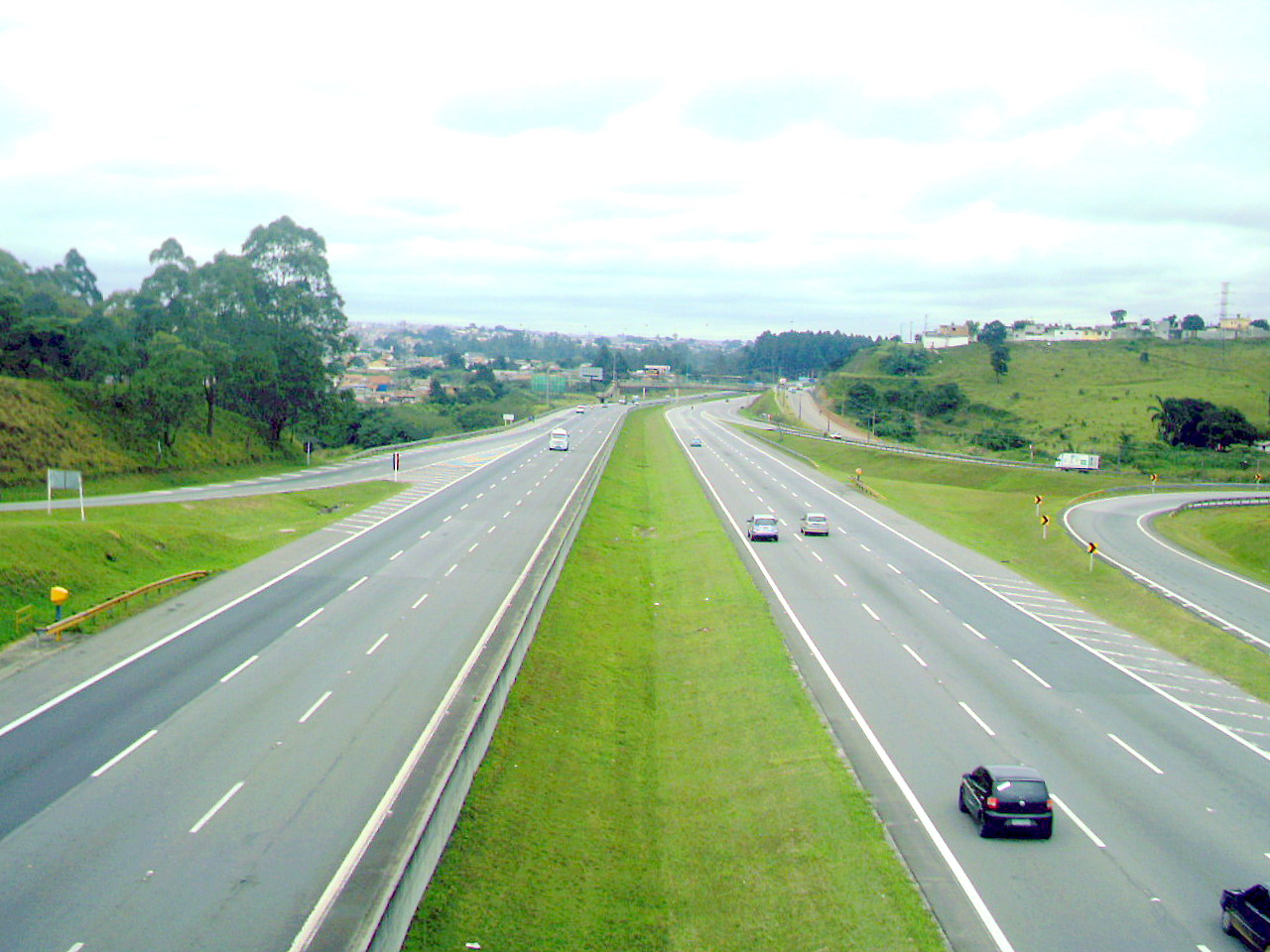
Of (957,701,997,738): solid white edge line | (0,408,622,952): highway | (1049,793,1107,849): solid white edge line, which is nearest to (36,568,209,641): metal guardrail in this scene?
(0,408,622,952): highway

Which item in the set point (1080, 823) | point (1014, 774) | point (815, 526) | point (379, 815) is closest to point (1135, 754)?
point (1080, 823)

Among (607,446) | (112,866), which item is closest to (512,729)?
(112,866)

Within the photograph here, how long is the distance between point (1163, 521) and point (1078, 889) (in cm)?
5174

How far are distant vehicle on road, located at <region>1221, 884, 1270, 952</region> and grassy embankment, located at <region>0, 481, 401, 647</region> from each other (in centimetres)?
2641

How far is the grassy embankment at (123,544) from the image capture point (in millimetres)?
28688

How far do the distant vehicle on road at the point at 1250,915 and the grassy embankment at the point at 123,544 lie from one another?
26406mm

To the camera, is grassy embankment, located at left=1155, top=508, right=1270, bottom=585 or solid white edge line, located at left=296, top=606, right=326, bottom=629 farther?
grassy embankment, located at left=1155, top=508, right=1270, bottom=585

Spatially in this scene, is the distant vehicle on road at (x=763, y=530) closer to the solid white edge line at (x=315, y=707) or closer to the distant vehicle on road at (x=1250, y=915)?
the solid white edge line at (x=315, y=707)

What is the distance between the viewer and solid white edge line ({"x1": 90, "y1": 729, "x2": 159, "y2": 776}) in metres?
17.8

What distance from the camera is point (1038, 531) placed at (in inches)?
2199

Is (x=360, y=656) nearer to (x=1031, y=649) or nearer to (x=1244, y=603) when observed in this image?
(x=1031, y=649)

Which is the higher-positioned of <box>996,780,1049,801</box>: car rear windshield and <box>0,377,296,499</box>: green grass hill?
<box>0,377,296,499</box>: green grass hill

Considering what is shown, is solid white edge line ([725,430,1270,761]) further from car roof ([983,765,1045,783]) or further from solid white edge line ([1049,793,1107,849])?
car roof ([983,765,1045,783])

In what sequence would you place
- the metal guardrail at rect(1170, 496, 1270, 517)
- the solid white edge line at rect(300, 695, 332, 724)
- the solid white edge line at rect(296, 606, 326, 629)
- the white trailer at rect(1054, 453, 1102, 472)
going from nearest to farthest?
the solid white edge line at rect(300, 695, 332, 724) → the solid white edge line at rect(296, 606, 326, 629) → the metal guardrail at rect(1170, 496, 1270, 517) → the white trailer at rect(1054, 453, 1102, 472)
